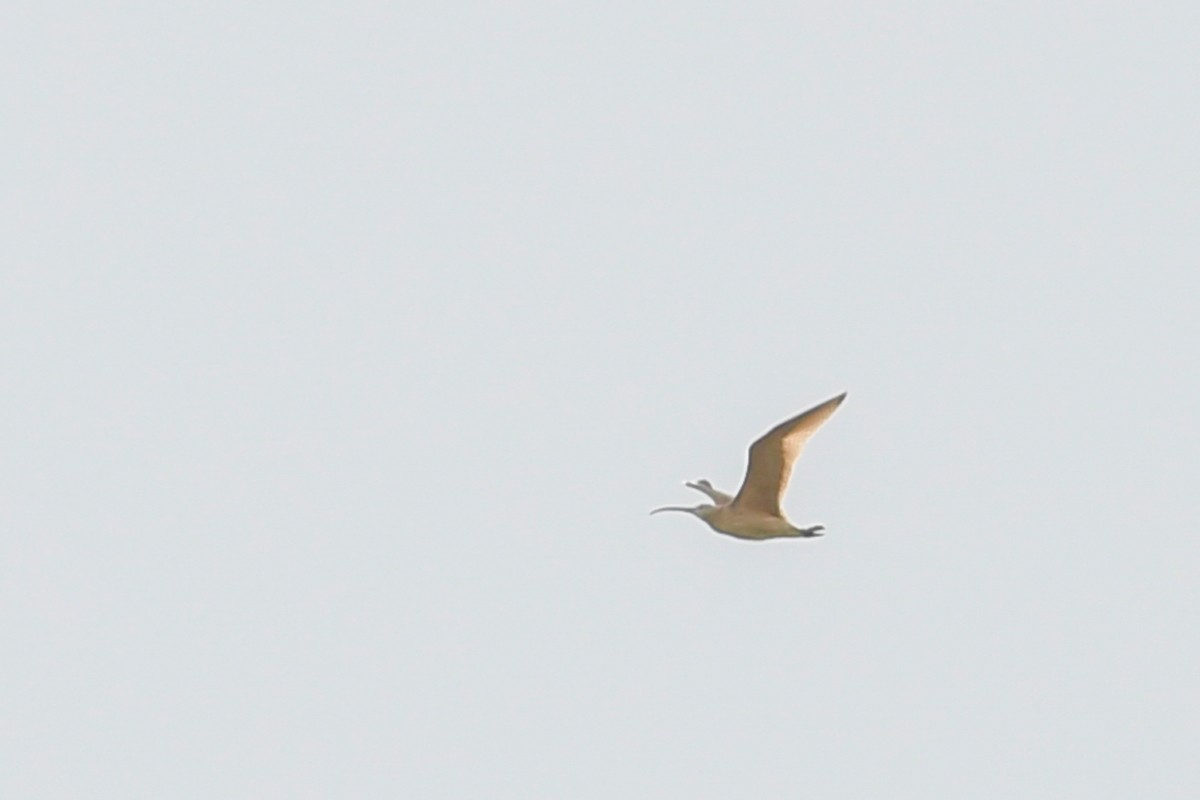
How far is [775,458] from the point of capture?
17359mm

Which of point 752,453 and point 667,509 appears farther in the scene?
point 667,509

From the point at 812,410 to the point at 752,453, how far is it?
3.90ft

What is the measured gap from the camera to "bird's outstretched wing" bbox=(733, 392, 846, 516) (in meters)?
16.6

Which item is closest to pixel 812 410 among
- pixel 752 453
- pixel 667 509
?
pixel 752 453

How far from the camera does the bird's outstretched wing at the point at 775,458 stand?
54.3 ft

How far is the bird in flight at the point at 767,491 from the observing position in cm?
1678

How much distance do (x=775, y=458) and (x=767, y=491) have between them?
0.54 metres

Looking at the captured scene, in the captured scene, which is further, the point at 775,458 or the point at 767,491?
the point at 767,491

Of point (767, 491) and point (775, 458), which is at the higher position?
point (775, 458)

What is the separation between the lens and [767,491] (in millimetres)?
17781

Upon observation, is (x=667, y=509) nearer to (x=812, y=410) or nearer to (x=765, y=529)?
(x=765, y=529)

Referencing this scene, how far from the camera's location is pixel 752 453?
17219mm

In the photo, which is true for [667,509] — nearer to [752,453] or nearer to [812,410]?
[752,453]

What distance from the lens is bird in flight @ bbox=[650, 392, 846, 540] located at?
1678 centimetres
